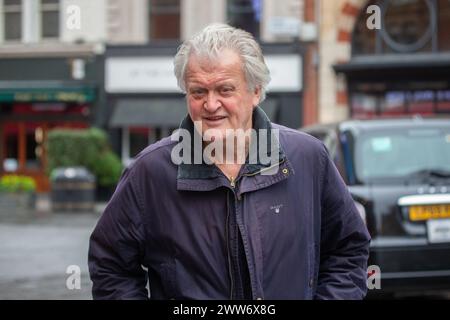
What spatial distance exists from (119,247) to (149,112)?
2017 centimetres

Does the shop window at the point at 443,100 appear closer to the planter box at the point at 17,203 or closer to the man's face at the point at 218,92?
the planter box at the point at 17,203

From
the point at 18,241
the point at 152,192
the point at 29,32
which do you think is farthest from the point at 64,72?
the point at 152,192

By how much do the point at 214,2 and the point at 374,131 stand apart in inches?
657

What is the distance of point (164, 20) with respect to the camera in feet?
77.2

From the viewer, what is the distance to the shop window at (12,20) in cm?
2438

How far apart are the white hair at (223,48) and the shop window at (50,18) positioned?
2230 centimetres

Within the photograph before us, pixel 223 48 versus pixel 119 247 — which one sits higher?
pixel 223 48

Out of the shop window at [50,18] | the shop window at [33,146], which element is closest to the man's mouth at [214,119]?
the shop window at [50,18]

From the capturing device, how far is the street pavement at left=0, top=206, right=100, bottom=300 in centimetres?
779

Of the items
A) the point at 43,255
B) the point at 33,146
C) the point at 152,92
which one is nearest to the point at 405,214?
the point at 43,255

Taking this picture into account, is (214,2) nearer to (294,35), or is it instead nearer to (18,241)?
(294,35)

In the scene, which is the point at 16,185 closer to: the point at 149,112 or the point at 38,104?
the point at 38,104

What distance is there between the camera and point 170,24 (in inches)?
927

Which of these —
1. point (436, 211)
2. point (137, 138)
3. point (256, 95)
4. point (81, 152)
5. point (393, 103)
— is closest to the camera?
point (256, 95)
